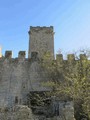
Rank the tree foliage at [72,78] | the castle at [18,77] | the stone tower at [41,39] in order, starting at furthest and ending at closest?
the stone tower at [41,39] → the castle at [18,77] → the tree foliage at [72,78]

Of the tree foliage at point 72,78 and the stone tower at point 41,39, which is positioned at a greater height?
the stone tower at point 41,39

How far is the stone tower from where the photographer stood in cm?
2870

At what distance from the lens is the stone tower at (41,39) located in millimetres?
28703

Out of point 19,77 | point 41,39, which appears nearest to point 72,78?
point 19,77

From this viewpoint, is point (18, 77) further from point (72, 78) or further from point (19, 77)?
point (72, 78)

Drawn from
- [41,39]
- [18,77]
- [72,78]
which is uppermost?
[41,39]

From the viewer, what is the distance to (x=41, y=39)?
29.2 meters

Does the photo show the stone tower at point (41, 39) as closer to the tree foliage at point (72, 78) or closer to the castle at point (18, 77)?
the castle at point (18, 77)

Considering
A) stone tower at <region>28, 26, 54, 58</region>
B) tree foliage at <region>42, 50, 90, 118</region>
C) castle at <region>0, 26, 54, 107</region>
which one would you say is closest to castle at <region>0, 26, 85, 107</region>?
castle at <region>0, 26, 54, 107</region>

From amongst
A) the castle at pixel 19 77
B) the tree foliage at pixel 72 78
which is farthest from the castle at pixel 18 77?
the tree foliage at pixel 72 78

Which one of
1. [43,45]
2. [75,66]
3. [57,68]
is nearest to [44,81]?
[57,68]

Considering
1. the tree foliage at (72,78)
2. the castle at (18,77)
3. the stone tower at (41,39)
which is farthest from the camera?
the stone tower at (41,39)

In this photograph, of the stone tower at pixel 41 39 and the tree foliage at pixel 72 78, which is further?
the stone tower at pixel 41 39

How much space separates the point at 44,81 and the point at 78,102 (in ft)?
18.2
